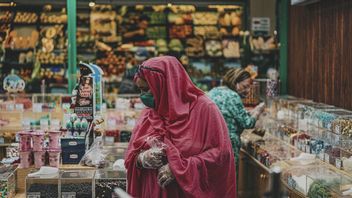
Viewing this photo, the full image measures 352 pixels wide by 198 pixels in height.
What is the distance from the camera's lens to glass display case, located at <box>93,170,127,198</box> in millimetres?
5156

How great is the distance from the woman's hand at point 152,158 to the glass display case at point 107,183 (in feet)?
4.12

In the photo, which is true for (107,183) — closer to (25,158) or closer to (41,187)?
(41,187)

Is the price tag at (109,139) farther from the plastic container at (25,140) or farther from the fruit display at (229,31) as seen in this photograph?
the fruit display at (229,31)

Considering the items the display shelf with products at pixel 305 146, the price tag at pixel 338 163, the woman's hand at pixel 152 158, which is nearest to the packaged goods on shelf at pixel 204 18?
the display shelf with products at pixel 305 146

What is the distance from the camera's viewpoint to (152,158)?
12.9 feet

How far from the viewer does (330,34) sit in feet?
24.7

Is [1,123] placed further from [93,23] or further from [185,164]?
[185,164]

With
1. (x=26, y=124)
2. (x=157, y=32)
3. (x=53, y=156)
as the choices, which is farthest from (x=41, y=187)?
(x=157, y=32)

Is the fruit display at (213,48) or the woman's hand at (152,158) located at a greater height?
the fruit display at (213,48)

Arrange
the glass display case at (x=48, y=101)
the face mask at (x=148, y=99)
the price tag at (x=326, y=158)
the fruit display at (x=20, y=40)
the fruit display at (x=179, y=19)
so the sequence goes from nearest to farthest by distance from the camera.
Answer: the face mask at (x=148, y=99)
the price tag at (x=326, y=158)
the glass display case at (x=48, y=101)
the fruit display at (x=20, y=40)
the fruit display at (x=179, y=19)

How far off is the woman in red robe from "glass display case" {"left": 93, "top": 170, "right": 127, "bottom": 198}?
1.10 metres

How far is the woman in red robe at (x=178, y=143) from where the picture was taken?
12.8ft

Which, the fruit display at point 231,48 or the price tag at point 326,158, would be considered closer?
the price tag at point 326,158

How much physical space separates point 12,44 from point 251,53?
3.86m
